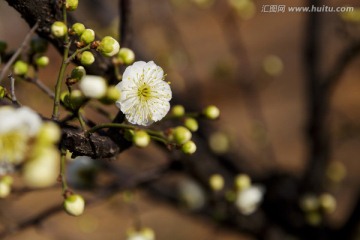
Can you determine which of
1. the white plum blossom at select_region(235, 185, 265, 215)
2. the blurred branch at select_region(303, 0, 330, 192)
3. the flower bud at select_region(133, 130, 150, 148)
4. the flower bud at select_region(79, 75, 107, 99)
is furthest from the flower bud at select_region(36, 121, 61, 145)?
the blurred branch at select_region(303, 0, 330, 192)

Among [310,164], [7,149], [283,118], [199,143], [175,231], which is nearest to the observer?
[7,149]

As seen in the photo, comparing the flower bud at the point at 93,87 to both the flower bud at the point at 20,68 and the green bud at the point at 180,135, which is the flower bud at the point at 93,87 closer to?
the green bud at the point at 180,135

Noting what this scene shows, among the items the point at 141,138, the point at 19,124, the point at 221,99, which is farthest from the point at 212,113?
the point at 221,99

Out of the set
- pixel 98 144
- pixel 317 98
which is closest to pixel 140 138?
pixel 98 144

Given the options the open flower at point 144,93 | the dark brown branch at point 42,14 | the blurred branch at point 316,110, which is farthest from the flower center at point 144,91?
the blurred branch at point 316,110

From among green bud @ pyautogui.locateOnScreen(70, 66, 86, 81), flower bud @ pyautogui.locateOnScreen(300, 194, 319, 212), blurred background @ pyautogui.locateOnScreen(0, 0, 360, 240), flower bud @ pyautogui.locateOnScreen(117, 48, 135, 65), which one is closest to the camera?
green bud @ pyautogui.locateOnScreen(70, 66, 86, 81)

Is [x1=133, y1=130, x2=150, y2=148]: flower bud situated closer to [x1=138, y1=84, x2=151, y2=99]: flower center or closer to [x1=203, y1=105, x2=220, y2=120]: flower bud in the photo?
[x1=138, y1=84, x2=151, y2=99]: flower center

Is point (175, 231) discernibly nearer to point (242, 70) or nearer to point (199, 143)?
point (242, 70)
